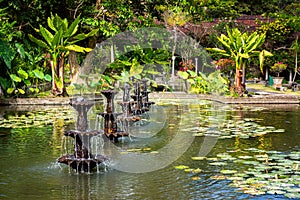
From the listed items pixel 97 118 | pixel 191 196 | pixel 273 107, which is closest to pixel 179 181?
pixel 191 196

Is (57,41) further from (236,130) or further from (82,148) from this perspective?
(82,148)

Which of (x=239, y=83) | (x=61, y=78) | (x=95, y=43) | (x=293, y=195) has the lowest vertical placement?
(x=293, y=195)

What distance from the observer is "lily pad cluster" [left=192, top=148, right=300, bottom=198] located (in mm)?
5598

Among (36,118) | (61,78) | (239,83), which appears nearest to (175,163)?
(36,118)

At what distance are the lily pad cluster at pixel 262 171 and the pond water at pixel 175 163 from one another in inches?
0.4

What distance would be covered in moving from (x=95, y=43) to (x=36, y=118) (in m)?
8.38

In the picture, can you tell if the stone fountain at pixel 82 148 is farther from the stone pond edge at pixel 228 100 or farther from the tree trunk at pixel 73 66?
the tree trunk at pixel 73 66

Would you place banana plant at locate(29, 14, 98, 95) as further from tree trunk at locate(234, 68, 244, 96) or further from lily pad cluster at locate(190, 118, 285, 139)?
lily pad cluster at locate(190, 118, 285, 139)

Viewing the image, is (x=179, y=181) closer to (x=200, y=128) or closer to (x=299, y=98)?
(x=200, y=128)

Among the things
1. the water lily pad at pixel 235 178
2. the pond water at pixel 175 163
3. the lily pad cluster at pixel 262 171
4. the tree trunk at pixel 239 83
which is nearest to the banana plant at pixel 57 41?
the pond water at pixel 175 163

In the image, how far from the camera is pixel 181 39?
85.6 feet

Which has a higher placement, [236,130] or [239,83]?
[239,83]

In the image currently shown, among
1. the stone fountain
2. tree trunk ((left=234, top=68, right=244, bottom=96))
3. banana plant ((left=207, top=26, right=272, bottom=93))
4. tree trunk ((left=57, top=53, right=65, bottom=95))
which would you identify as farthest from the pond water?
banana plant ((left=207, top=26, right=272, bottom=93))

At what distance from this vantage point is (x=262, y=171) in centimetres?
641
